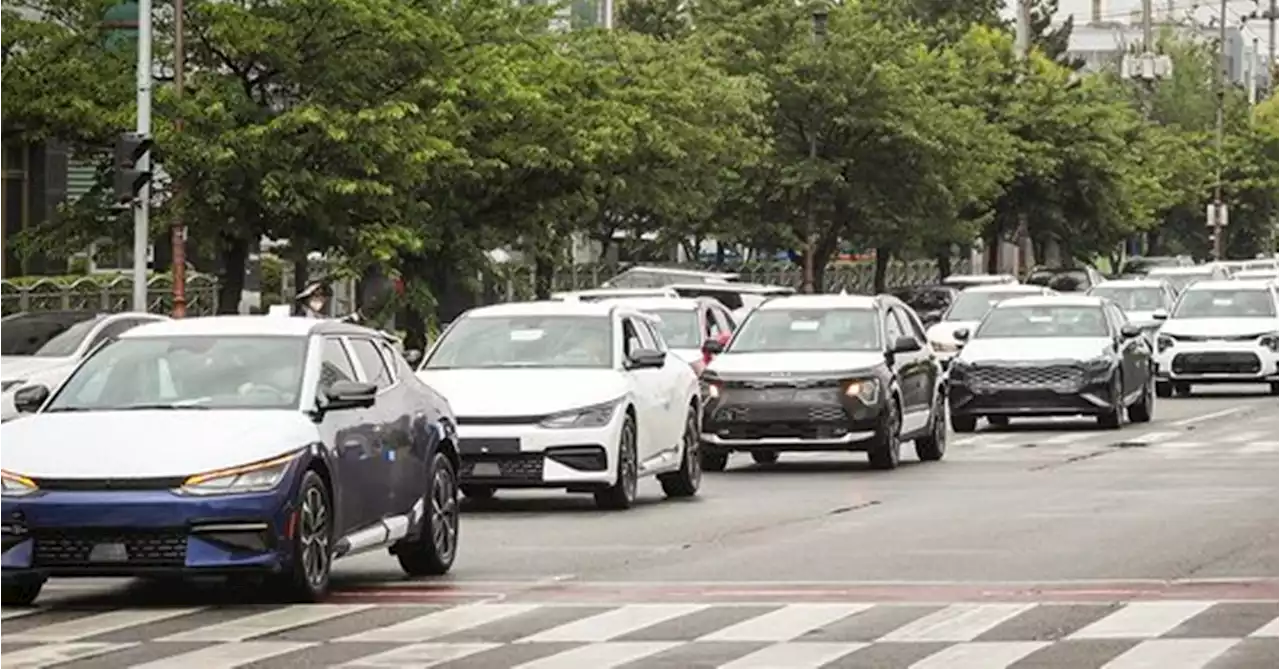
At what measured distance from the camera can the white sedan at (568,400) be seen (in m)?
23.5

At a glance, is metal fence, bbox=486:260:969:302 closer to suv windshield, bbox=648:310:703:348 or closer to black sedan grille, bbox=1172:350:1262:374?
black sedan grille, bbox=1172:350:1262:374

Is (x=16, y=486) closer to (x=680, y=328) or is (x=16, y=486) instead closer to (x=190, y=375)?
(x=190, y=375)

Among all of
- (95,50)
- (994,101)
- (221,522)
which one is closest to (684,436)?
(221,522)

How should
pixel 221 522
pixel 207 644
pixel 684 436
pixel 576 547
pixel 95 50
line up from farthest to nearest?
pixel 95 50 < pixel 684 436 < pixel 576 547 < pixel 221 522 < pixel 207 644

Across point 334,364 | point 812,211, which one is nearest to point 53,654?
point 334,364

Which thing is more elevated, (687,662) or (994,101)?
(994,101)

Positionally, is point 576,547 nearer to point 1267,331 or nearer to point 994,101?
point 1267,331

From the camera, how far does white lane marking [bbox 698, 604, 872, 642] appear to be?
47.6ft

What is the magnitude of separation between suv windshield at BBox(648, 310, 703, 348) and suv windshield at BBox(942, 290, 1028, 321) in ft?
48.0

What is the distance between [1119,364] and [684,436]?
13.1 m

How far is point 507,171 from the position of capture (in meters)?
48.0

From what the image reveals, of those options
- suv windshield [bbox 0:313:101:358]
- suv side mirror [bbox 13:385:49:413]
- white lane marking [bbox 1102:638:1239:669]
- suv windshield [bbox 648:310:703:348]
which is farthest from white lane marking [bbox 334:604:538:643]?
suv windshield [bbox 648:310:703:348]

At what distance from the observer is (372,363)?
1806 cm

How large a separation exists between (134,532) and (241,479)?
0.58 meters
